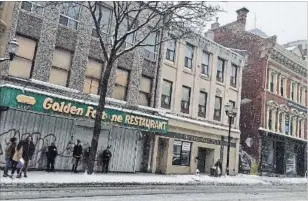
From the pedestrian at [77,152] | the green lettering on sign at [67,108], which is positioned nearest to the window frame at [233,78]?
the green lettering on sign at [67,108]

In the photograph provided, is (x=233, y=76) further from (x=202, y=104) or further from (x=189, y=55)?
(x=189, y=55)

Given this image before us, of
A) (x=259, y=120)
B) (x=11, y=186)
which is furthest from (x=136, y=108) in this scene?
(x=259, y=120)

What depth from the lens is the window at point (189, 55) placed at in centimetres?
2500

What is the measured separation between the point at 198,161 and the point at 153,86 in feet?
23.2

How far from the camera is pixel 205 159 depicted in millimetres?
26844

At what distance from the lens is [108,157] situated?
18.9 m

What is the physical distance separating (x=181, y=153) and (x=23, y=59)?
39.1 ft

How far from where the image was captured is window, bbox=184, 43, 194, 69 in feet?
82.0

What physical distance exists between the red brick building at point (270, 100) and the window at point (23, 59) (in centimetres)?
2072

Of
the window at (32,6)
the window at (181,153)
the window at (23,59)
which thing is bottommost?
the window at (181,153)

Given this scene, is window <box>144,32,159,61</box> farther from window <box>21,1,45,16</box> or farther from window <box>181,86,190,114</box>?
window <box>21,1,45,16</box>

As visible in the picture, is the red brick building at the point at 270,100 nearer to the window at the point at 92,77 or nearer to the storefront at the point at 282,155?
the storefront at the point at 282,155

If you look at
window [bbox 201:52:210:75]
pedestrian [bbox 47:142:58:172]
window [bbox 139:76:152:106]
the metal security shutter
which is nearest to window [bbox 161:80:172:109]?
window [bbox 139:76:152:106]

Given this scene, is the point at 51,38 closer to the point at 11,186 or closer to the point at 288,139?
the point at 11,186
